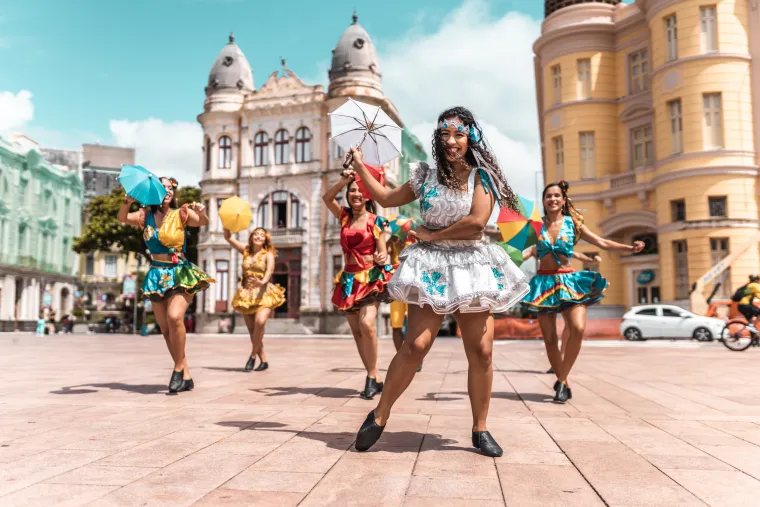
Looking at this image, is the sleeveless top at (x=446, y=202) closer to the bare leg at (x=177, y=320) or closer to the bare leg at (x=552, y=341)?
the bare leg at (x=552, y=341)

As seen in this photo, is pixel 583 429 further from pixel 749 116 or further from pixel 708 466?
pixel 749 116

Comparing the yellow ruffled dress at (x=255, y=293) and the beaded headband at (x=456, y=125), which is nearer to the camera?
the beaded headband at (x=456, y=125)

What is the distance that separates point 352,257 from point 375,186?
103 inches

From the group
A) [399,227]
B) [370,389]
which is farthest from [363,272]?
[399,227]

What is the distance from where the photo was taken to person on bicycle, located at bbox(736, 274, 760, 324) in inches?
657

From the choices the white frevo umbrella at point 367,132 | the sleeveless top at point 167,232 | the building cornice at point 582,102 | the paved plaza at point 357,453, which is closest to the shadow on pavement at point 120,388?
the paved plaza at point 357,453

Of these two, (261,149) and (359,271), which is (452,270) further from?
(261,149)

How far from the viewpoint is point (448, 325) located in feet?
117

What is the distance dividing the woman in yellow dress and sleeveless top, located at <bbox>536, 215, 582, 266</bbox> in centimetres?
421

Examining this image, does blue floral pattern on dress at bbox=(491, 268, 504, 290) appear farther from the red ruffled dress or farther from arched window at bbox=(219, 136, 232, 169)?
arched window at bbox=(219, 136, 232, 169)

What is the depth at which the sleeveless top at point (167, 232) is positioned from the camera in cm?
685

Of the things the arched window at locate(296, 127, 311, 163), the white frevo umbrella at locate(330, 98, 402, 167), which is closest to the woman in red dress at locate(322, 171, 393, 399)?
the white frevo umbrella at locate(330, 98, 402, 167)

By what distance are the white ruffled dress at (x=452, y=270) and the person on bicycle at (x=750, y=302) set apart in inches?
592

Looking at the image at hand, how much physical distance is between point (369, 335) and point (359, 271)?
0.64 m
